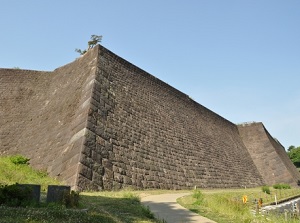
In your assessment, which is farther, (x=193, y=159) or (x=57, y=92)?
(x=193, y=159)

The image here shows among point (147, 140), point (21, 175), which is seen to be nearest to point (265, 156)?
point (147, 140)

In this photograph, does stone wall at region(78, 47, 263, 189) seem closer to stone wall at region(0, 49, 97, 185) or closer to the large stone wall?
the large stone wall

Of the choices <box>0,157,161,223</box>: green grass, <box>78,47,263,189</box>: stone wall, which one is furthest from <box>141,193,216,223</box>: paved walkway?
<box>78,47,263,189</box>: stone wall

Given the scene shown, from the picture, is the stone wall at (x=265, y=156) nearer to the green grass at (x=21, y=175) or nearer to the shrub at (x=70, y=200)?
the green grass at (x=21, y=175)

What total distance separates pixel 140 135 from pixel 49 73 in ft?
30.9

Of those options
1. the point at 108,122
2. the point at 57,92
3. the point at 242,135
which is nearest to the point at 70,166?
the point at 108,122

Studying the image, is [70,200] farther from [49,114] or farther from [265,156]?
[265,156]

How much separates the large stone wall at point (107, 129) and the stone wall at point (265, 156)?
249 inches

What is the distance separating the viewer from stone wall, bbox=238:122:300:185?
102ft

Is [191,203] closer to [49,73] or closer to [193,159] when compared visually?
[193,159]

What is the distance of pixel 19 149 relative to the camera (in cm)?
1670

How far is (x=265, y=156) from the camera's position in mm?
33000

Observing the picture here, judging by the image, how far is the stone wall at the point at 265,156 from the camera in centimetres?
3099

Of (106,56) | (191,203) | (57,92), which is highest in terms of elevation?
(106,56)
